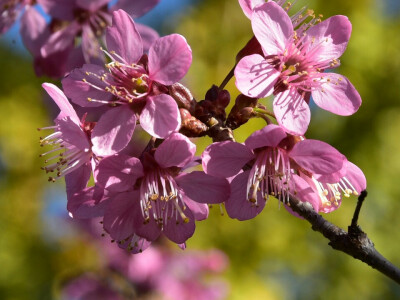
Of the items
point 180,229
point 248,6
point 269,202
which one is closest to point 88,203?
point 180,229

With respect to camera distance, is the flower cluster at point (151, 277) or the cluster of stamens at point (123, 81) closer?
the cluster of stamens at point (123, 81)

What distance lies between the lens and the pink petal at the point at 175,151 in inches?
43.4

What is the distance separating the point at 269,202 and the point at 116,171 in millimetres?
2589

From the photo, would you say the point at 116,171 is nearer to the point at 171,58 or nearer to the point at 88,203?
the point at 88,203

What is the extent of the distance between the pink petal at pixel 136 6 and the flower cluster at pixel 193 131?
1.68 feet

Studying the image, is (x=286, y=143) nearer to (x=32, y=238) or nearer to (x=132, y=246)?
(x=132, y=246)

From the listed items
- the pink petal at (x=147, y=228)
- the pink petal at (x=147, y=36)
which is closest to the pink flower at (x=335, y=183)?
the pink petal at (x=147, y=228)

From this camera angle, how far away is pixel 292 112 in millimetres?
1151

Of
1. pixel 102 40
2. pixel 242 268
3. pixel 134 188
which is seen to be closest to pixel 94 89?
pixel 134 188

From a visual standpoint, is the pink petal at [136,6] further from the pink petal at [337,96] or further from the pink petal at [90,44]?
the pink petal at [337,96]

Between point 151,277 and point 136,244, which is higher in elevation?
point 136,244

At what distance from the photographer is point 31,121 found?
15.3 ft

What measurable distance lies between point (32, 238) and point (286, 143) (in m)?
3.44

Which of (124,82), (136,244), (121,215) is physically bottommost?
(136,244)
